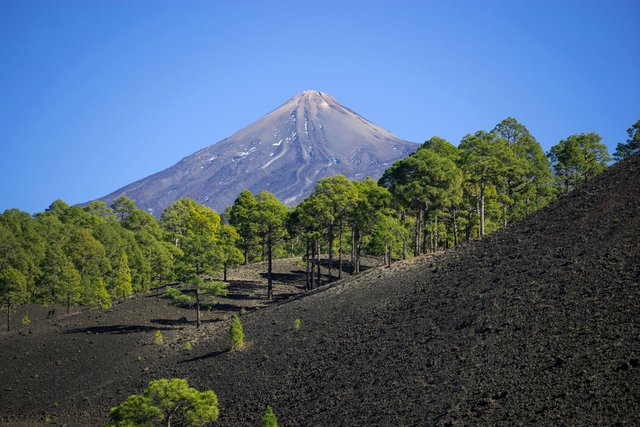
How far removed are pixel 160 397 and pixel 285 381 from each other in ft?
26.9

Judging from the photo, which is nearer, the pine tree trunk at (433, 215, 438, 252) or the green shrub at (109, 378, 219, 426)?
the green shrub at (109, 378, 219, 426)

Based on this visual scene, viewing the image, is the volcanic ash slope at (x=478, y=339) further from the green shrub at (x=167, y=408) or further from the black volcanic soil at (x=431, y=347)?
the green shrub at (x=167, y=408)

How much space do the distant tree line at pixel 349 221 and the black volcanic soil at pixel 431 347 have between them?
22.6 feet

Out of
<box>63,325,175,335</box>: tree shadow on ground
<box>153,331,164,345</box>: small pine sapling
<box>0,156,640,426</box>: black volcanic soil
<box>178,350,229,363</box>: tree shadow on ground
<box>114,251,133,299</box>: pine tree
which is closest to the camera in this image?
<box>0,156,640,426</box>: black volcanic soil

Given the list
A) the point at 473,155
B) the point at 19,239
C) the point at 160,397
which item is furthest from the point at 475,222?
the point at 19,239

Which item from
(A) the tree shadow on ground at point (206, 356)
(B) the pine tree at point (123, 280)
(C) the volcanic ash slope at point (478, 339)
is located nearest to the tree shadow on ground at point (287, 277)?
(B) the pine tree at point (123, 280)

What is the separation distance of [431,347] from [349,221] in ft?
94.8

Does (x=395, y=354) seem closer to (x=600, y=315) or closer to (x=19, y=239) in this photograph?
(x=600, y=315)

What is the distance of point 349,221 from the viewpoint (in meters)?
63.1

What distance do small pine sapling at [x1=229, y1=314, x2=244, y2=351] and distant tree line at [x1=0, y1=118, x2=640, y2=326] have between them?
9.65 m

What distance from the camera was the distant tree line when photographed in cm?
5734

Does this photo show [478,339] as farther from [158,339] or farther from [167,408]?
[158,339]

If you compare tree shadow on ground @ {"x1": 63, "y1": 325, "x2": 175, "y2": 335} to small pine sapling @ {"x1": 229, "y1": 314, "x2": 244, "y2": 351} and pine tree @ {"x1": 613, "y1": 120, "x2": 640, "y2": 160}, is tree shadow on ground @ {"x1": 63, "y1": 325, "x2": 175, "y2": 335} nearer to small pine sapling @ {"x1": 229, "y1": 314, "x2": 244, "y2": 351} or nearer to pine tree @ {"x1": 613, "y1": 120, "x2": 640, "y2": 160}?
small pine sapling @ {"x1": 229, "y1": 314, "x2": 244, "y2": 351}

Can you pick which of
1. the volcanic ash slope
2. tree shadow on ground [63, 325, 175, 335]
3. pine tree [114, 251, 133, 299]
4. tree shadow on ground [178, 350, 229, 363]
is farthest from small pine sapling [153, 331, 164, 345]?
pine tree [114, 251, 133, 299]
